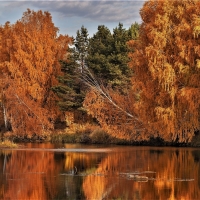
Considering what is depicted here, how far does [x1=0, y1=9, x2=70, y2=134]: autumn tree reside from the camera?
4809 centimetres

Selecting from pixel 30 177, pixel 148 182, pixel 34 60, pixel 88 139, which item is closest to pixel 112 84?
pixel 88 139

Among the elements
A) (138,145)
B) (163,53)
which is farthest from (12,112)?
(163,53)

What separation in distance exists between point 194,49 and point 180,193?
16.3 meters

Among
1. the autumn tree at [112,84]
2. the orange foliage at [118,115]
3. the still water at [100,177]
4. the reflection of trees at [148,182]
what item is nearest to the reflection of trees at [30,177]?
the still water at [100,177]

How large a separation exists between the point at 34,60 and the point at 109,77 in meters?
8.47

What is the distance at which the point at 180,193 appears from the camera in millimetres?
15227

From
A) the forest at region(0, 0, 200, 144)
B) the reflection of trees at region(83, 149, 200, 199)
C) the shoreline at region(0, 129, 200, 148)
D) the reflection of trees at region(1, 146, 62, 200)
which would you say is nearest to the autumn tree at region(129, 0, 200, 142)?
the forest at region(0, 0, 200, 144)

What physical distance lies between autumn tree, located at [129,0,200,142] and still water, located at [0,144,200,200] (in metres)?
4.86

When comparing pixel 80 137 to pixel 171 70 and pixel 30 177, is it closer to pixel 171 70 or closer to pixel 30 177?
pixel 171 70

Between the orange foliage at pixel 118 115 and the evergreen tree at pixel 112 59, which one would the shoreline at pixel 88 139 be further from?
the evergreen tree at pixel 112 59

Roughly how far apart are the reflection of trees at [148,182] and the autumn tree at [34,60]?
2252 cm

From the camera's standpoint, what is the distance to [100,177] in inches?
748

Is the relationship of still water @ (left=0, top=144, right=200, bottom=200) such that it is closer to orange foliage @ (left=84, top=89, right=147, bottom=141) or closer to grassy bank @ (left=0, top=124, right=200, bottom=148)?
orange foliage @ (left=84, top=89, right=147, bottom=141)

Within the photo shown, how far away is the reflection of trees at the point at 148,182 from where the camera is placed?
15.1 metres
